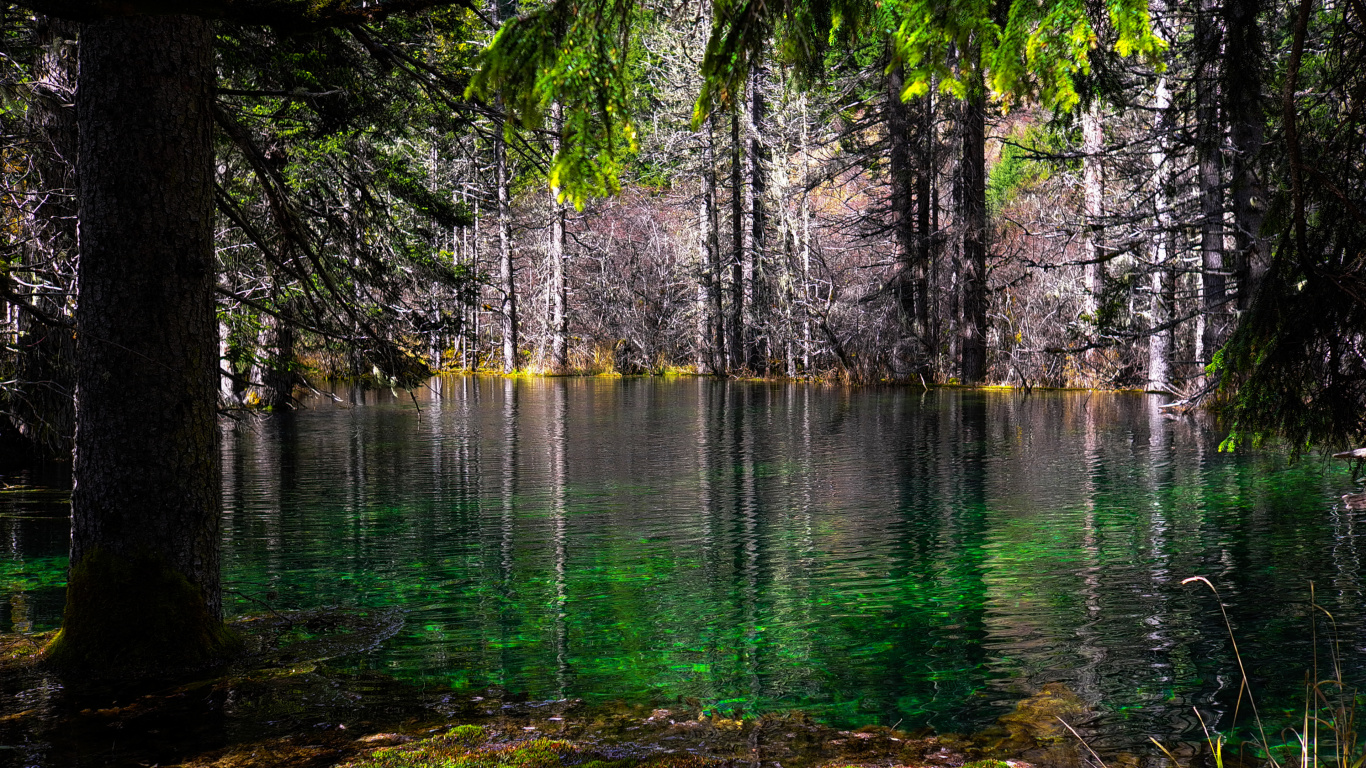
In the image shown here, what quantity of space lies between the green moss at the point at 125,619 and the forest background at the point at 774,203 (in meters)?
1.24

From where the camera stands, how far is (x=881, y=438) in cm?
1445

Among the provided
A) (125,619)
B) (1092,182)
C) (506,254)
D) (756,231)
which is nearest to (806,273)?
(756,231)

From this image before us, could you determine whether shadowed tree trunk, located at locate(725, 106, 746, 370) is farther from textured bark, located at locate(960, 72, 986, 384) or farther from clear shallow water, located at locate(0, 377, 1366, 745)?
clear shallow water, located at locate(0, 377, 1366, 745)

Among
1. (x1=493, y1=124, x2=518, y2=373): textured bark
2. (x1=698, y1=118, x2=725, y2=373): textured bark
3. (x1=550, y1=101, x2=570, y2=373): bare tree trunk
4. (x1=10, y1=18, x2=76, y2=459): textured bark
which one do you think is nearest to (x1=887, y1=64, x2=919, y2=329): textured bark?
(x1=698, y1=118, x2=725, y2=373): textured bark

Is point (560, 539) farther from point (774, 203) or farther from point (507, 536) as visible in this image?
point (774, 203)

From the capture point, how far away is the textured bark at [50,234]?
24.0 ft

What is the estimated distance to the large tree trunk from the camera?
4707mm

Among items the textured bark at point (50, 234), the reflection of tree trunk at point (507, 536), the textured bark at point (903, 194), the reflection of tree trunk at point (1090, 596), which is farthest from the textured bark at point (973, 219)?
the textured bark at point (50, 234)

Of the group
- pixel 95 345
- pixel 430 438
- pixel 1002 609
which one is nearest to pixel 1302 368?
Result: pixel 1002 609

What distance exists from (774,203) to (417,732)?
2748cm

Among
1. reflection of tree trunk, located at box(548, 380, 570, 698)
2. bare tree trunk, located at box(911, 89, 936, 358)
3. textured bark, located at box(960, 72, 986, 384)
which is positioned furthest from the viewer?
bare tree trunk, located at box(911, 89, 936, 358)

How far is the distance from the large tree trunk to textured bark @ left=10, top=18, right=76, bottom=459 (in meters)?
1.87

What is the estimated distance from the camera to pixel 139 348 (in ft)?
15.4

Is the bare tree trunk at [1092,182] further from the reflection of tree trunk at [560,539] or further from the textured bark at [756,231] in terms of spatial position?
the reflection of tree trunk at [560,539]
